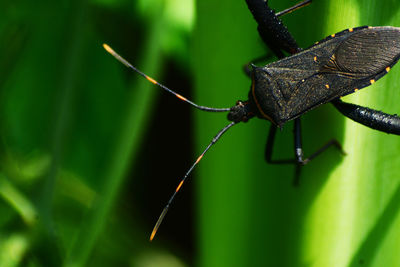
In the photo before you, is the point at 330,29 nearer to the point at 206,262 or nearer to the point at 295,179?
the point at 295,179

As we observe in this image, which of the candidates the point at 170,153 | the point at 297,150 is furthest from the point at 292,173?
the point at 170,153

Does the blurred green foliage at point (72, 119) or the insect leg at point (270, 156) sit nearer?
the insect leg at point (270, 156)

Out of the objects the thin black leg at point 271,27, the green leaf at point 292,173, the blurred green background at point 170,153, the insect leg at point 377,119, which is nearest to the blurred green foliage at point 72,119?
the blurred green background at point 170,153

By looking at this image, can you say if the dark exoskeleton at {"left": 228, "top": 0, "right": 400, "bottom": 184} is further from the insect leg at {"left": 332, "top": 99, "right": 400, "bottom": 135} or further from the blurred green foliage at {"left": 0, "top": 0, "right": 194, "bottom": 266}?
the blurred green foliage at {"left": 0, "top": 0, "right": 194, "bottom": 266}

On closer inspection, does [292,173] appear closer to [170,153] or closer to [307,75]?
[307,75]

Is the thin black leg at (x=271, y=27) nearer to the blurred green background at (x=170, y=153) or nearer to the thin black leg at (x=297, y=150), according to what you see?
the blurred green background at (x=170, y=153)

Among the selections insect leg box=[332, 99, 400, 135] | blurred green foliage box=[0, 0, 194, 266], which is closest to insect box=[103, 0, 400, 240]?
insect leg box=[332, 99, 400, 135]
